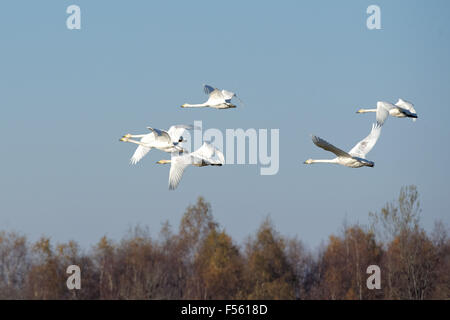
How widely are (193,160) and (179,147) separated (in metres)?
1.03

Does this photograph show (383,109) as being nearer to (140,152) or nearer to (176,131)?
(176,131)

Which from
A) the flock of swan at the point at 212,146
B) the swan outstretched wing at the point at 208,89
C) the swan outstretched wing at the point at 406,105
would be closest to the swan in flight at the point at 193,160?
the flock of swan at the point at 212,146

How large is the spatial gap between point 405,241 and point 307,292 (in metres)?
19.9

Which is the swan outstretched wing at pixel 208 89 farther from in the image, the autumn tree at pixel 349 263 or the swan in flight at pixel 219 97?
the autumn tree at pixel 349 263

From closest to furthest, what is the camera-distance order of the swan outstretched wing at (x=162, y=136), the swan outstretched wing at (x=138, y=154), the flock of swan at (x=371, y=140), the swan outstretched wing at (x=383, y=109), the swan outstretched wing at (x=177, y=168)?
the flock of swan at (x=371, y=140) < the swan outstretched wing at (x=177, y=168) < the swan outstretched wing at (x=162, y=136) < the swan outstretched wing at (x=383, y=109) < the swan outstretched wing at (x=138, y=154)

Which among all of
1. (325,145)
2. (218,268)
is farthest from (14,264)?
(325,145)

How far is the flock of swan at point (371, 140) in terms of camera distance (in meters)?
33.3

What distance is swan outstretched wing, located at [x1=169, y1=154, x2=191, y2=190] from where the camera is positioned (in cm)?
3409

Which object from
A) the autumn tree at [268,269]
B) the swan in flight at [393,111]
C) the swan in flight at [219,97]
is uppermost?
the swan in flight at [219,97]

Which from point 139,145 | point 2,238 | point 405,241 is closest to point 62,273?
point 2,238

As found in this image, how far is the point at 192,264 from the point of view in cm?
8850

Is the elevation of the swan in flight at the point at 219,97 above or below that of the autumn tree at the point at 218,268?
above

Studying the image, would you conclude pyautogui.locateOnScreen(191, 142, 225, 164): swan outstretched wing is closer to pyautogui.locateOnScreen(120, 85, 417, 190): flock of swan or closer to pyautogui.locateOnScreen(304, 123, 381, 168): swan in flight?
pyautogui.locateOnScreen(120, 85, 417, 190): flock of swan

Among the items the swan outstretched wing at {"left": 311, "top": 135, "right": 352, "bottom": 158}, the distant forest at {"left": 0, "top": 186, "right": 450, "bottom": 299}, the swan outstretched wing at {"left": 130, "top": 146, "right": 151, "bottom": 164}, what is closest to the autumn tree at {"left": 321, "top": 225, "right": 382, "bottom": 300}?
the distant forest at {"left": 0, "top": 186, "right": 450, "bottom": 299}
